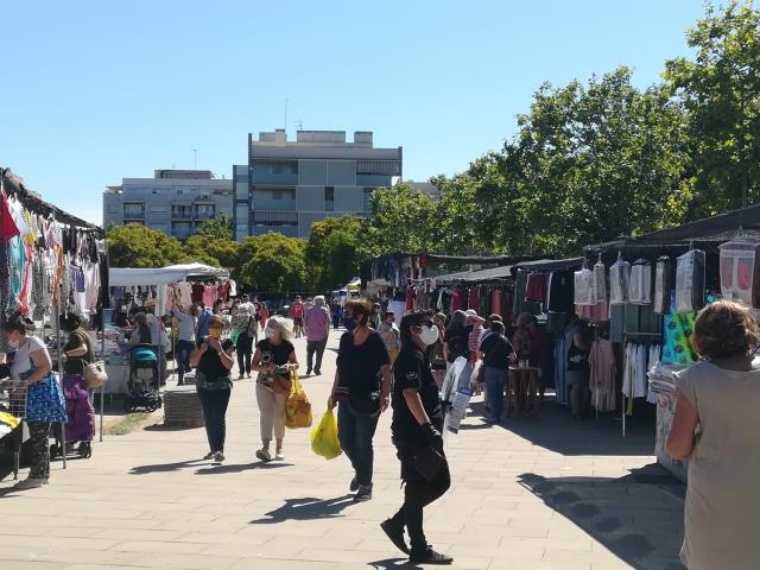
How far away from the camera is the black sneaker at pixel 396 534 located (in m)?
7.24

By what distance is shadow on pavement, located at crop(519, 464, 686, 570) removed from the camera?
7559 mm

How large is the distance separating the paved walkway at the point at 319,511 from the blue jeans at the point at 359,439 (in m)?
0.29

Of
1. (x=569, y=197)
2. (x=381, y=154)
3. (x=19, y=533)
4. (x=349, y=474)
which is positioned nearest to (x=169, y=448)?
(x=349, y=474)

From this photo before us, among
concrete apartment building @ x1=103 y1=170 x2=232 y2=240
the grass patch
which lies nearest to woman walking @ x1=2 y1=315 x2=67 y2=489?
the grass patch

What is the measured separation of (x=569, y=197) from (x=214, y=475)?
20.1 meters

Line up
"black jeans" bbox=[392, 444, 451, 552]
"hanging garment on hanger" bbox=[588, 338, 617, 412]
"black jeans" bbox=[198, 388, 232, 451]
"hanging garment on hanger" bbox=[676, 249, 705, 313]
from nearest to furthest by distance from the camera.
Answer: "black jeans" bbox=[392, 444, 451, 552] < "hanging garment on hanger" bbox=[676, 249, 705, 313] < "black jeans" bbox=[198, 388, 232, 451] < "hanging garment on hanger" bbox=[588, 338, 617, 412]

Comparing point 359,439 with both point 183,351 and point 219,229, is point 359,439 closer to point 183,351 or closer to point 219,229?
point 183,351

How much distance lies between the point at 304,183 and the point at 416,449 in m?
110

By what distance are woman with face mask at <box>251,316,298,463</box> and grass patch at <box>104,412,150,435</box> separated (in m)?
3.41

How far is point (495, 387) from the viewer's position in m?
15.8

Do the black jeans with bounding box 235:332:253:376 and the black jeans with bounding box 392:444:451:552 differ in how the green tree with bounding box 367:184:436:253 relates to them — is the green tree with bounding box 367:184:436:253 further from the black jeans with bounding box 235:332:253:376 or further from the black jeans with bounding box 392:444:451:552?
the black jeans with bounding box 392:444:451:552

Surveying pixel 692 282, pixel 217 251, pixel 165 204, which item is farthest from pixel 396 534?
pixel 165 204

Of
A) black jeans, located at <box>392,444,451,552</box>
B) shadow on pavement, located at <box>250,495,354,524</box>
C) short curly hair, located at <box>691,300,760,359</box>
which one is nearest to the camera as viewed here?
→ short curly hair, located at <box>691,300,760,359</box>

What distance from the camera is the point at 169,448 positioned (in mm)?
12828
